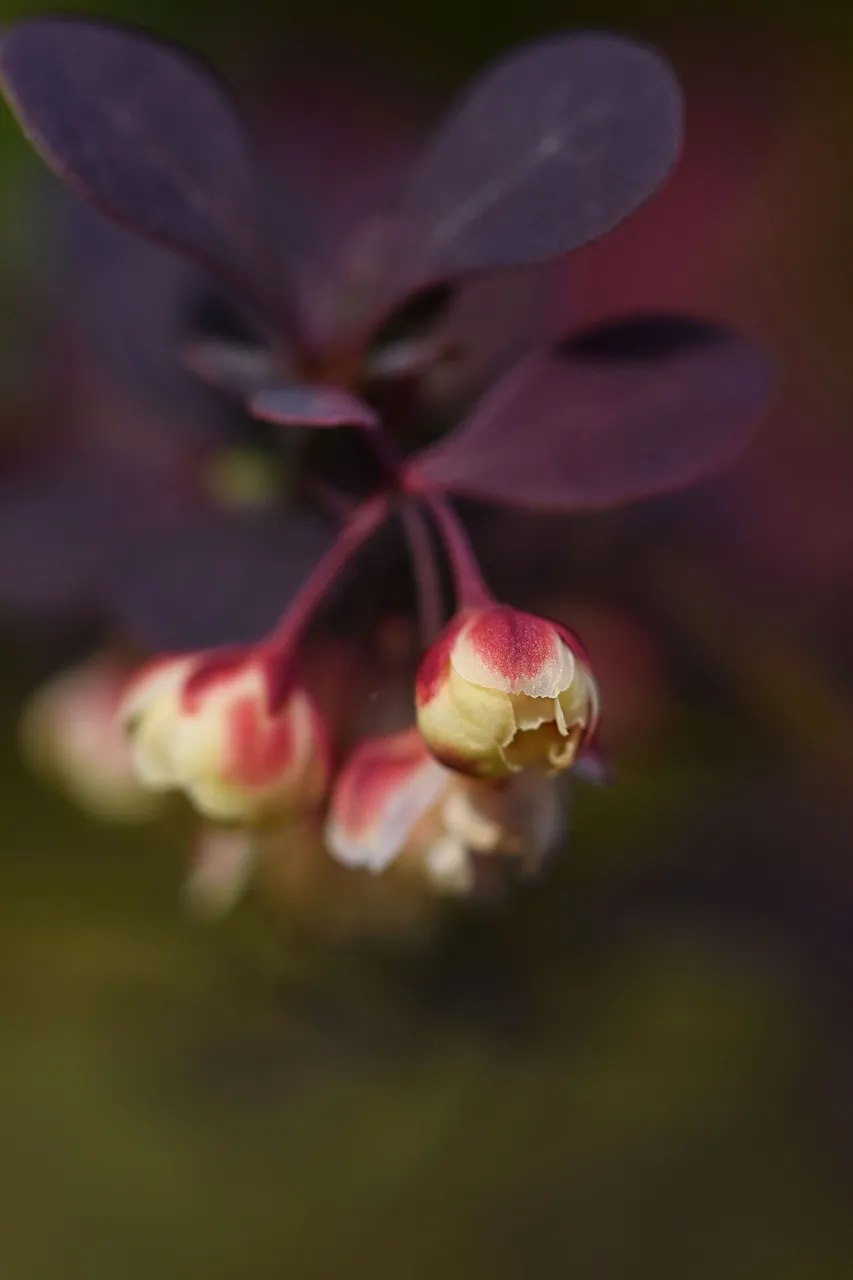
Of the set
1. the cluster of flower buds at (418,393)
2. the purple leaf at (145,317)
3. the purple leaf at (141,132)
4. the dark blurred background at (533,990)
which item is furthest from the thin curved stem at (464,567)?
the dark blurred background at (533,990)

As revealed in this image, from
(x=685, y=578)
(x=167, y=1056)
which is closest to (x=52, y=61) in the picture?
(x=685, y=578)

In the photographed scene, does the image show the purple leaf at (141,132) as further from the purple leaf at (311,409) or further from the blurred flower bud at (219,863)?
the blurred flower bud at (219,863)

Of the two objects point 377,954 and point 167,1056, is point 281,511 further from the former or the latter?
point 167,1056

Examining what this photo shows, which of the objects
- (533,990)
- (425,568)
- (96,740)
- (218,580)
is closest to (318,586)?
(425,568)

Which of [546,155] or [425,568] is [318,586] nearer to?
[425,568]

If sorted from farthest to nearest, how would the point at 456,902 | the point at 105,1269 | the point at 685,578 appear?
the point at 105,1269, the point at 456,902, the point at 685,578

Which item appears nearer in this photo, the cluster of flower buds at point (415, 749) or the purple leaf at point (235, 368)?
the cluster of flower buds at point (415, 749)
